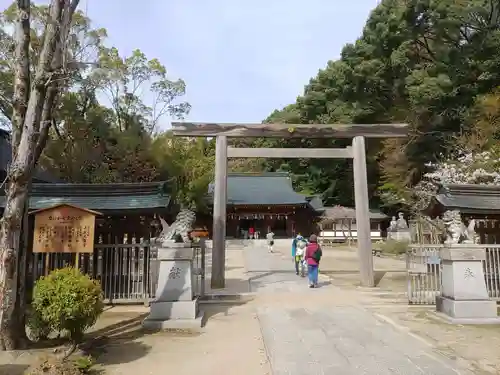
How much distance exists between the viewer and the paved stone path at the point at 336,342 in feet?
16.2

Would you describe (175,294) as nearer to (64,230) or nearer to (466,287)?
(64,230)

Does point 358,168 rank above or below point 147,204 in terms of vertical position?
above

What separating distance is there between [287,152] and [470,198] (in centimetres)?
525

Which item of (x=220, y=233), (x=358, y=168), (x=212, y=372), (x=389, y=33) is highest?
(x=389, y=33)

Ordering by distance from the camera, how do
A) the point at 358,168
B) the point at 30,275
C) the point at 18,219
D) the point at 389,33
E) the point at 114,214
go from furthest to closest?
1. the point at 389,33
2. the point at 358,168
3. the point at 114,214
4. the point at 30,275
5. the point at 18,219

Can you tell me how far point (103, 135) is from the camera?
89.1 ft

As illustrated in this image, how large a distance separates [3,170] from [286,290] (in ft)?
52.6

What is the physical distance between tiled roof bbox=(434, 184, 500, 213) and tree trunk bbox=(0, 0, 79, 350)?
9.49 m

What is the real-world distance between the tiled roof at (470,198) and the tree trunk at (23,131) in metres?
9.49

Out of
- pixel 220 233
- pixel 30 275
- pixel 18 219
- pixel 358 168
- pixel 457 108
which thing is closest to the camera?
pixel 18 219

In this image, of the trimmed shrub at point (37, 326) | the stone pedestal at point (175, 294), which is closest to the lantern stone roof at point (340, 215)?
the stone pedestal at point (175, 294)

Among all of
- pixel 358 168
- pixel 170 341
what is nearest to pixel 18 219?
pixel 170 341

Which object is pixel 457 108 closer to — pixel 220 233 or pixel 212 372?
pixel 220 233

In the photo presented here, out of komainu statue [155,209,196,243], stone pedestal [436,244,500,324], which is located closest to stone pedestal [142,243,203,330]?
komainu statue [155,209,196,243]
